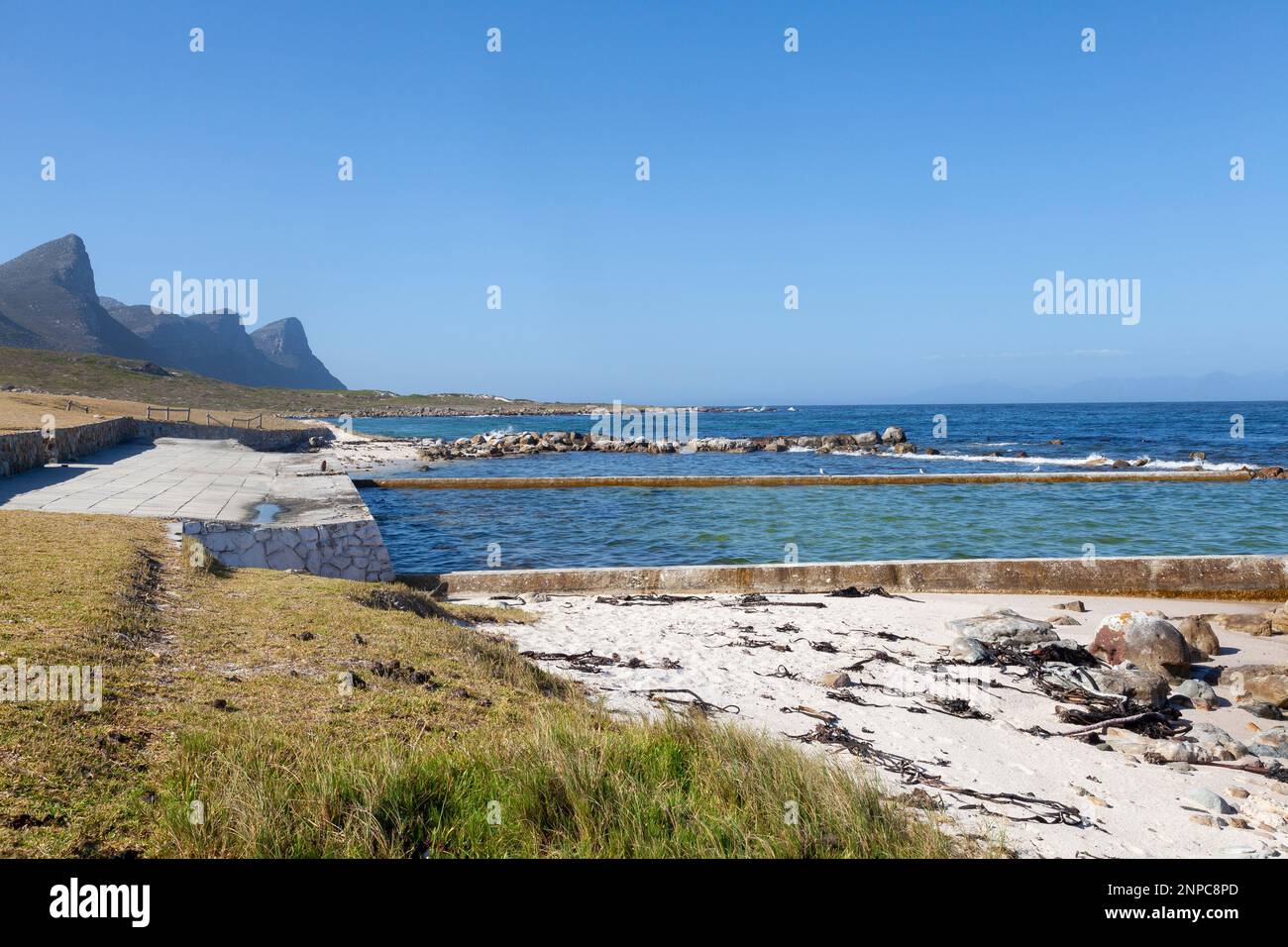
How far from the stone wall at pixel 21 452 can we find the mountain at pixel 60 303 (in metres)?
145

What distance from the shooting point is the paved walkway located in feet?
38.2

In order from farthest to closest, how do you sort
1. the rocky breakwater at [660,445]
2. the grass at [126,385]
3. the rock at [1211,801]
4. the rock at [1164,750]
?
the grass at [126,385] → the rocky breakwater at [660,445] → the rock at [1164,750] → the rock at [1211,801]

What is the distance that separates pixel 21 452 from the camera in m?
14.9

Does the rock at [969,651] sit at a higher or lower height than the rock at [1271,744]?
higher

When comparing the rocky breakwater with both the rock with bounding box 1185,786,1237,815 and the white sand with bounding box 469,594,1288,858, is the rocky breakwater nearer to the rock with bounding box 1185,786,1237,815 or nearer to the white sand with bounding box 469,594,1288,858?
the white sand with bounding box 469,594,1288,858

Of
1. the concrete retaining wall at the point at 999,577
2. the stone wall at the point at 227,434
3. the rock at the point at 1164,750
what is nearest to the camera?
the rock at the point at 1164,750

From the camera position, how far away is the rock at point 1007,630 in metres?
8.80

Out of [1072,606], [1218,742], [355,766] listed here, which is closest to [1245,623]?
[1072,606]

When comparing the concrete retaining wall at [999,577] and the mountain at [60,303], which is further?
the mountain at [60,303]

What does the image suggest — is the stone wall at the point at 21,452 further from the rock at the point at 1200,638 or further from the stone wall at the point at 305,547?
the rock at the point at 1200,638

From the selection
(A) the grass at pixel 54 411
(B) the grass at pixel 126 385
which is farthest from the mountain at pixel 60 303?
(A) the grass at pixel 54 411

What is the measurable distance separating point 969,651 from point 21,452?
16.8 m

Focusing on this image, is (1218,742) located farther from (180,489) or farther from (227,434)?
(227,434)

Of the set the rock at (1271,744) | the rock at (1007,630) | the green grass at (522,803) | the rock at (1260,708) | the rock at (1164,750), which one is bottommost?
the rock at (1260,708)
